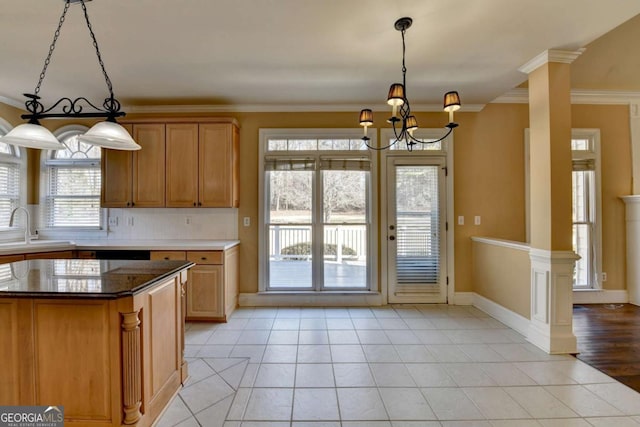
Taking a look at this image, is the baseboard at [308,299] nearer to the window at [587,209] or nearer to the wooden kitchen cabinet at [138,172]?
the wooden kitchen cabinet at [138,172]

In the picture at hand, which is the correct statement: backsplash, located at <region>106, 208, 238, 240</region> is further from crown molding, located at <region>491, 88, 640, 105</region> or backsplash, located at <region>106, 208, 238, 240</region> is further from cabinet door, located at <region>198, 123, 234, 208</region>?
crown molding, located at <region>491, 88, 640, 105</region>

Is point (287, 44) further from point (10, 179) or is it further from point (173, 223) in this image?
point (10, 179)

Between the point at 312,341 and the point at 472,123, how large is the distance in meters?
3.49

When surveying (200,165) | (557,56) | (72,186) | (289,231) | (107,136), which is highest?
(557,56)

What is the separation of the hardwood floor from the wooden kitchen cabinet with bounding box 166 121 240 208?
3.99 metres

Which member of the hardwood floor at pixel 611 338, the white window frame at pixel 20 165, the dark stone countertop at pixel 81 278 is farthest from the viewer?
the white window frame at pixel 20 165

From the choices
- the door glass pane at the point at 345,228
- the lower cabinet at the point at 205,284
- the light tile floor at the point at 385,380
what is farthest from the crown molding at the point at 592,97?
the lower cabinet at the point at 205,284

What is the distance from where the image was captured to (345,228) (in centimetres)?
406

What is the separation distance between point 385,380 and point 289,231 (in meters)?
2.28

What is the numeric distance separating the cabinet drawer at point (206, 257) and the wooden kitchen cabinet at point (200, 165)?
0.63m

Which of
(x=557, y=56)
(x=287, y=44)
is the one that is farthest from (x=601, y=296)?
(x=287, y=44)

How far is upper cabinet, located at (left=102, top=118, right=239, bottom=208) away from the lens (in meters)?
3.69

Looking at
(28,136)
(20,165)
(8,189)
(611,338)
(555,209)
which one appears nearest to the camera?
(28,136)

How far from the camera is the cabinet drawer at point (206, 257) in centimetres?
338
